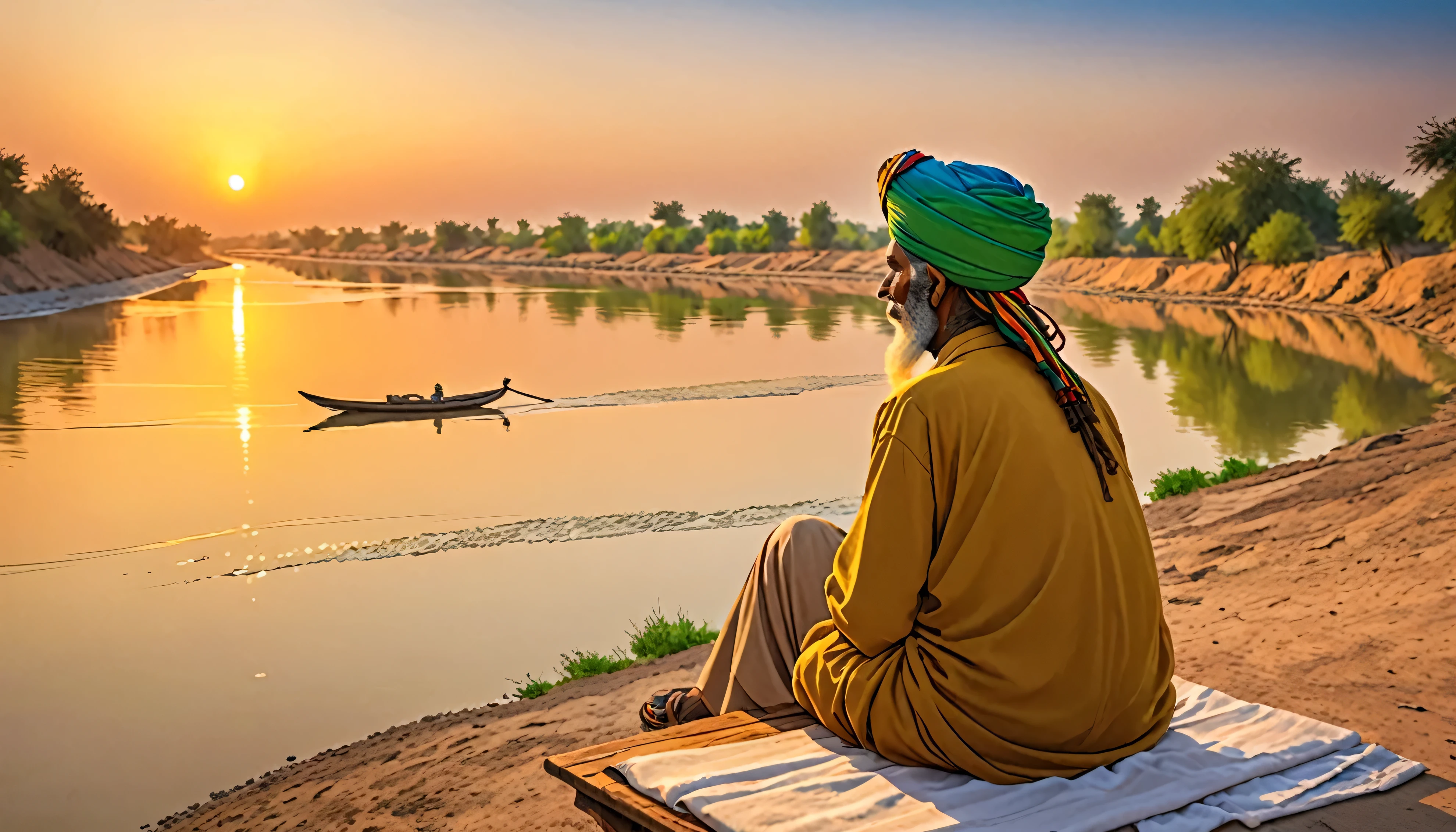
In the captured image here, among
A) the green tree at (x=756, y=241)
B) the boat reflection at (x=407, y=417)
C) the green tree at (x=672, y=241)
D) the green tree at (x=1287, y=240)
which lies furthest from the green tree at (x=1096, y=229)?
the boat reflection at (x=407, y=417)

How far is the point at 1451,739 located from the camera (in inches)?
139

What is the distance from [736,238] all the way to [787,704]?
392 ft

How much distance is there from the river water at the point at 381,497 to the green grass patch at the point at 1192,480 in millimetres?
1608

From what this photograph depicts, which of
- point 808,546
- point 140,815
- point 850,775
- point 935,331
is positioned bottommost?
point 140,815

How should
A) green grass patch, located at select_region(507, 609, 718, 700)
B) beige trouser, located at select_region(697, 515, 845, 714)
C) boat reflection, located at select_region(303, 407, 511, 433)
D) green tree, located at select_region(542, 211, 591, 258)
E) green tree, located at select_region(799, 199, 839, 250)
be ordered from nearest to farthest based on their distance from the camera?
beige trouser, located at select_region(697, 515, 845, 714), green grass patch, located at select_region(507, 609, 718, 700), boat reflection, located at select_region(303, 407, 511, 433), green tree, located at select_region(799, 199, 839, 250), green tree, located at select_region(542, 211, 591, 258)

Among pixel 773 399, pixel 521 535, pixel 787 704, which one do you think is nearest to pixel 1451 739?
pixel 787 704

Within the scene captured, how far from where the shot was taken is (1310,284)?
4850cm

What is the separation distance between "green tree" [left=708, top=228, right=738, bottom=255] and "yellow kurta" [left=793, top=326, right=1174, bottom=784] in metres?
117

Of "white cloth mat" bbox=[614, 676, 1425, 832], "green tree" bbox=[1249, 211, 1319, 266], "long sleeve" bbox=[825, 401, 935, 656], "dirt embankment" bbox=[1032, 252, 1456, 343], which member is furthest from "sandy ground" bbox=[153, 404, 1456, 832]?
"green tree" bbox=[1249, 211, 1319, 266]

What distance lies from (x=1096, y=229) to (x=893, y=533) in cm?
8315

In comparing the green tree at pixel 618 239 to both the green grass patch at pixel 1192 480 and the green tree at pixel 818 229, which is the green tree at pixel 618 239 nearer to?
the green tree at pixel 818 229

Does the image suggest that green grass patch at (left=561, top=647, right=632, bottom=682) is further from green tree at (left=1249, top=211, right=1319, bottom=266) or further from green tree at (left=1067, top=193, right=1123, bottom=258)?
green tree at (left=1067, top=193, right=1123, bottom=258)

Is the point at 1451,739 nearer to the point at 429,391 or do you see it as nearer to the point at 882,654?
the point at 882,654

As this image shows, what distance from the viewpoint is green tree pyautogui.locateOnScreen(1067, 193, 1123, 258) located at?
263ft
